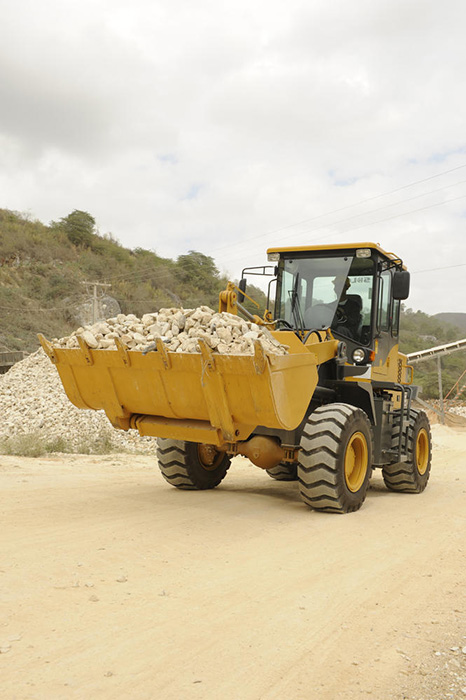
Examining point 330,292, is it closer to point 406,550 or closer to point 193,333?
point 193,333

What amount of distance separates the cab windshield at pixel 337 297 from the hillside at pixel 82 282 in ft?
71.5

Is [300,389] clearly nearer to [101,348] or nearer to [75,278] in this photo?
[101,348]

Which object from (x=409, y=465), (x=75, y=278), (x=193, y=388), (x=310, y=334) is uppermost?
(x=75, y=278)

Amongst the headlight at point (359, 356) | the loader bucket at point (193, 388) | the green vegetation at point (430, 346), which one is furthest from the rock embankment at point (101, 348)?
the green vegetation at point (430, 346)

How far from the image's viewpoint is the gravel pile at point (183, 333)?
5699 millimetres

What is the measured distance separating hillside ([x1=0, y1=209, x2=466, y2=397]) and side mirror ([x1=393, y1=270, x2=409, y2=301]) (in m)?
21.8

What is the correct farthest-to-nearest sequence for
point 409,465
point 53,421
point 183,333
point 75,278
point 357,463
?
point 75,278 < point 53,421 < point 409,465 < point 357,463 < point 183,333

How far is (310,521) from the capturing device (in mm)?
6195

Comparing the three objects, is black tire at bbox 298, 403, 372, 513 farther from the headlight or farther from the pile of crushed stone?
the pile of crushed stone

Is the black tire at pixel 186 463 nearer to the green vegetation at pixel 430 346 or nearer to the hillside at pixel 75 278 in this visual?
the green vegetation at pixel 430 346

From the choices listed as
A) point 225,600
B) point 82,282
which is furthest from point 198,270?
point 225,600

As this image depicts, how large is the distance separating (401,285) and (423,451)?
2960 mm

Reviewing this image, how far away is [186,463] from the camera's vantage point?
7.64m

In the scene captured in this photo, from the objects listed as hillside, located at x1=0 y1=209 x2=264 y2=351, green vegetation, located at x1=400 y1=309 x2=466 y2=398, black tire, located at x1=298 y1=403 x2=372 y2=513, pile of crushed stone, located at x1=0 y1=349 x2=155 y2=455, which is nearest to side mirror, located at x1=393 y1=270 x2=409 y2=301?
black tire, located at x1=298 y1=403 x2=372 y2=513
